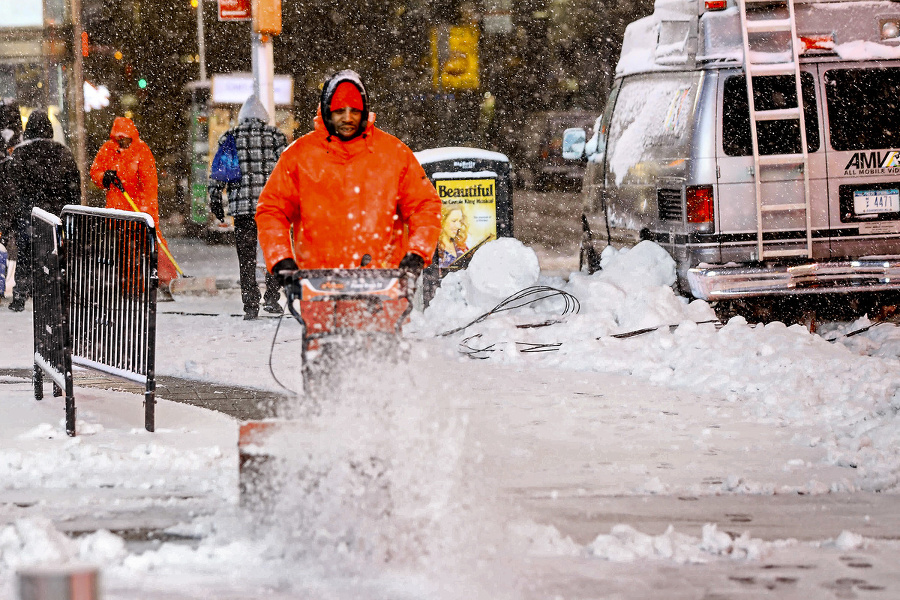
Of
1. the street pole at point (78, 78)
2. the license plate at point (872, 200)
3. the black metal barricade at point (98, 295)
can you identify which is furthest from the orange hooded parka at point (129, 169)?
the street pole at point (78, 78)

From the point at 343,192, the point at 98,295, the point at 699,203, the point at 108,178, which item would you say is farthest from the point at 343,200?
the point at 108,178

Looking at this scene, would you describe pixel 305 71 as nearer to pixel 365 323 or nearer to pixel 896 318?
pixel 896 318

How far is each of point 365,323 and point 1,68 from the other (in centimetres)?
1674

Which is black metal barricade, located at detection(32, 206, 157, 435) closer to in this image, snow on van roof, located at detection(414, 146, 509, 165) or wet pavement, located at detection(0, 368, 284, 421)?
wet pavement, located at detection(0, 368, 284, 421)

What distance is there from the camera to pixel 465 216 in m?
13.1

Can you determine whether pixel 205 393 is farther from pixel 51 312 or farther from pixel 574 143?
pixel 574 143

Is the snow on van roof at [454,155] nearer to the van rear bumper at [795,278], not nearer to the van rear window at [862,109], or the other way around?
the van rear bumper at [795,278]

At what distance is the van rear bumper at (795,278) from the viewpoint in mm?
10258

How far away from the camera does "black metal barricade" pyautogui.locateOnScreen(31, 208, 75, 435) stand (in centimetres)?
726

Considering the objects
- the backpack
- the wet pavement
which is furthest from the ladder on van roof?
the backpack

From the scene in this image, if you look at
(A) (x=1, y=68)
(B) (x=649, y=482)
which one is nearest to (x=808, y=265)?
(B) (x=649, y=482)

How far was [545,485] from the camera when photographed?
6113 millimetres

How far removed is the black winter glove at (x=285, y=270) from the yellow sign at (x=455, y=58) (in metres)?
38.7

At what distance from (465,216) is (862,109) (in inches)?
159
